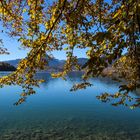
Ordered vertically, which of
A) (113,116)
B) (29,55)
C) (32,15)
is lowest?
(113,116)

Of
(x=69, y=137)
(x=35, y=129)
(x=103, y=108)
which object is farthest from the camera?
(x=103, y=108)

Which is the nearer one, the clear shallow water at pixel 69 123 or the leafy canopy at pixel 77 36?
the leafy canopy at pixel 77 36

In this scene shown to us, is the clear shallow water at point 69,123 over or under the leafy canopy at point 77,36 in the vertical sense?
under

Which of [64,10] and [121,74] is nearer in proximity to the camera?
[64,10]

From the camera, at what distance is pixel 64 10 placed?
9359 millimetres

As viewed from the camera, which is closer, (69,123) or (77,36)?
(77,36)

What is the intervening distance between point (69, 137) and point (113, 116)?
683 inches

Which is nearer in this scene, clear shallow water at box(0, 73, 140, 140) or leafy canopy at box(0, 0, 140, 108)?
leafy canopy at box(0, 0, 140, 108)

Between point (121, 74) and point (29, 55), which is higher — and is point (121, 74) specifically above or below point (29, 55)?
below

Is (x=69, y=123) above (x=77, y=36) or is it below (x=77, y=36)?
below

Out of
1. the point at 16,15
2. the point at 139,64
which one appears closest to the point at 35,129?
the point at 16,15

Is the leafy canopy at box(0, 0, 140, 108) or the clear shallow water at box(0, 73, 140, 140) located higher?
the leafy canopy at box(0, 0, 140, 108)

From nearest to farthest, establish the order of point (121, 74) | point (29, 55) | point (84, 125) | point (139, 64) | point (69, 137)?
1. point (139, 64)
2. point (29, 55)
3. point (121, 74)
4. point (69, 137)
5. point (84, 125)

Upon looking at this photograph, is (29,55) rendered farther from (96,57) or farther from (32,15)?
(96,57)
